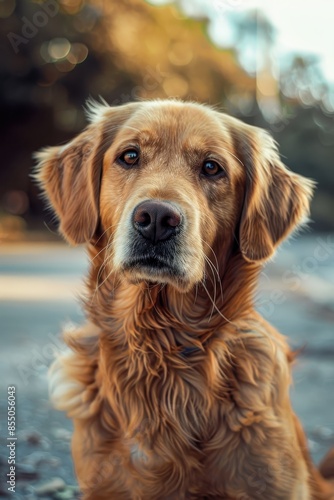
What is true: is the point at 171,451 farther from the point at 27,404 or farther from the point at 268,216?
the point at 27,404

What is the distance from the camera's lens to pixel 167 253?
191cm

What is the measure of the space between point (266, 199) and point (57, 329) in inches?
63.8

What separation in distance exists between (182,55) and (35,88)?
0.74 meters

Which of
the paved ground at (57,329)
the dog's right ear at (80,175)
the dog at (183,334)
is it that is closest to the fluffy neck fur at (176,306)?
the dog at (183,334)

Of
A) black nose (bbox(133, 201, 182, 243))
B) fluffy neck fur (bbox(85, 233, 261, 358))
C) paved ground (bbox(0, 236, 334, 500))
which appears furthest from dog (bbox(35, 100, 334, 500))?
paved ground (bbox(0, 236, 334, 500))

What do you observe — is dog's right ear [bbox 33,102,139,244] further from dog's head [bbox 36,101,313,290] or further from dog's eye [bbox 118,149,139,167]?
dog's eye [bbox 118,149,139,167]

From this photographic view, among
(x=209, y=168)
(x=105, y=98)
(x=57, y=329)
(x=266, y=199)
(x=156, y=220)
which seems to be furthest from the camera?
(x=57, y=329)

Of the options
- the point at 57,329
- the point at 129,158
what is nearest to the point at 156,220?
the point at 129,158

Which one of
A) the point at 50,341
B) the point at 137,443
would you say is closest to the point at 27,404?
the point at 50,341

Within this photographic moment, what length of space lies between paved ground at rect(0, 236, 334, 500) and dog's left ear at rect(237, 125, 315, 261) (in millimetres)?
515

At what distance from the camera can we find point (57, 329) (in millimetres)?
3414

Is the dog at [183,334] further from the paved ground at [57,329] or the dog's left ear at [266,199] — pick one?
the paved ground at [57,329]

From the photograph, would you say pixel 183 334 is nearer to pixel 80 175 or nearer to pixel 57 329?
pixel 80 175

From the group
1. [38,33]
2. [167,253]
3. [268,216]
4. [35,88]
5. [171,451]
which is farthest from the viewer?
[35,88]
